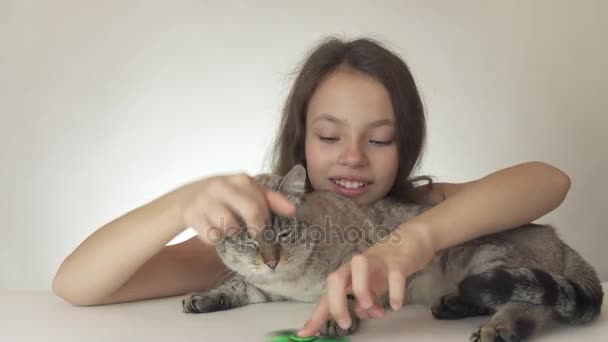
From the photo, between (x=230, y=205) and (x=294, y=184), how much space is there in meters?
0.39

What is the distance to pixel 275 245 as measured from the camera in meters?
1.25

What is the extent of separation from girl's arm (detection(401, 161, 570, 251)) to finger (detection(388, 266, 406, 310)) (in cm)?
19

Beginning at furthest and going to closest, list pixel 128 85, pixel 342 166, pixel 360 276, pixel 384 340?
1. pixel 128 85
2. pixel 342 166
3. pixel 384 340
4. pixel 360 276

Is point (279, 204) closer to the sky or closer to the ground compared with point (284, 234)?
closer to the sky

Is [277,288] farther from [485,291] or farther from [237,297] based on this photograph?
[485,291]

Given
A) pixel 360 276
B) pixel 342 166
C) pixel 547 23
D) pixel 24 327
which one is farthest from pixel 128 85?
pixel 360 276

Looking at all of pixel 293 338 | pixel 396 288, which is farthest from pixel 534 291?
pixel 293 338

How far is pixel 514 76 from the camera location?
2203mm

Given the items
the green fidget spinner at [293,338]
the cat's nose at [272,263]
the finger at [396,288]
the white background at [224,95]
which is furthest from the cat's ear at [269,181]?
the white background at [224,95]

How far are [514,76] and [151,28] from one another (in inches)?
54.8

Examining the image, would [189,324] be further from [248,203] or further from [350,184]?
[350,184]

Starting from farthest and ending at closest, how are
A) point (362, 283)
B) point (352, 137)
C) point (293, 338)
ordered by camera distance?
point (352, 137) < point (293, 338) < point (362, 283)

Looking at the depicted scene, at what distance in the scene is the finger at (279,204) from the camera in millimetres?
885

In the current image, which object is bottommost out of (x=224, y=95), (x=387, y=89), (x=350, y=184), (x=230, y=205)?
(x=350, y=184)
